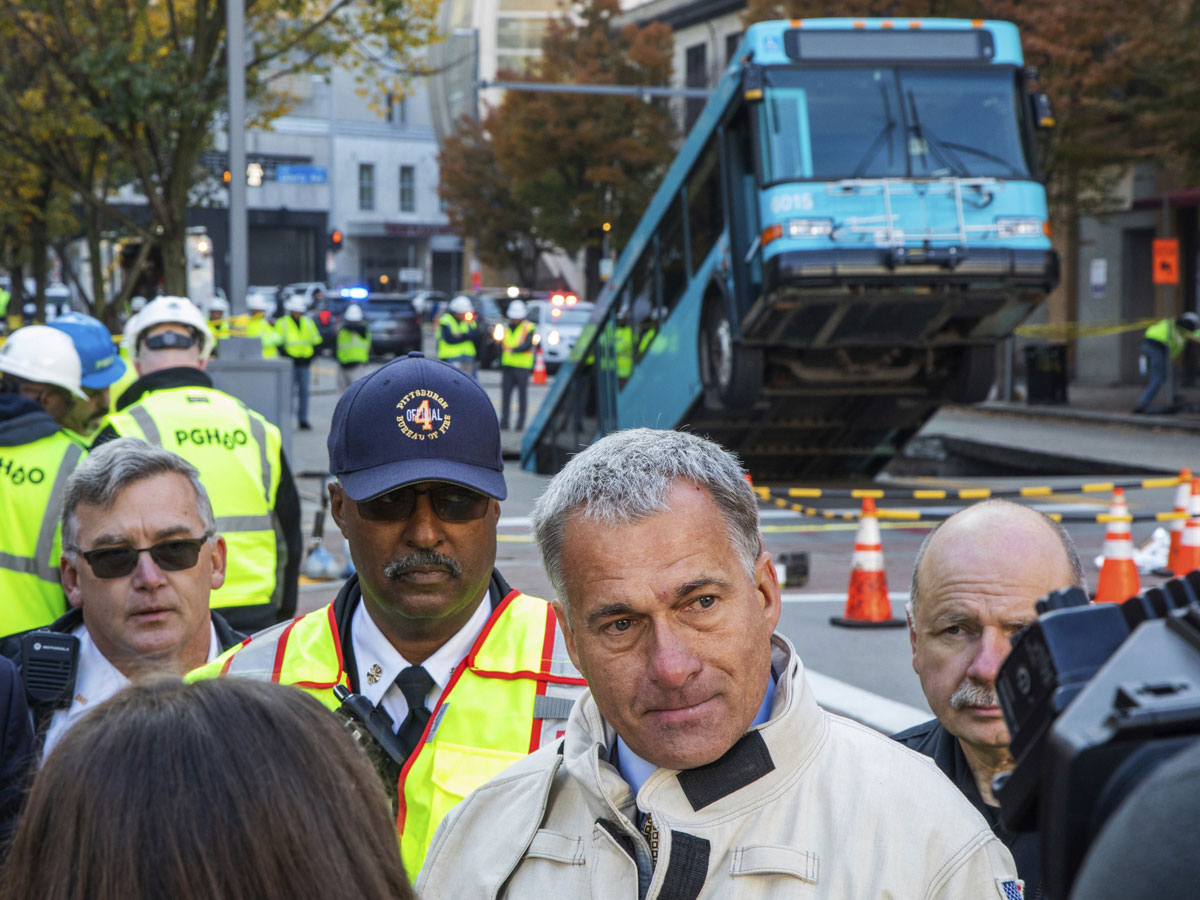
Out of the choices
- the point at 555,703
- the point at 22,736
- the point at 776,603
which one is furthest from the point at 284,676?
the point at 776,603

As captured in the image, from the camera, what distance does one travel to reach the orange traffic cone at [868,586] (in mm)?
9648

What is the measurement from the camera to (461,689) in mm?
2744

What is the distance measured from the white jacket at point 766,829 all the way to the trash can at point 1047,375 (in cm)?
2626

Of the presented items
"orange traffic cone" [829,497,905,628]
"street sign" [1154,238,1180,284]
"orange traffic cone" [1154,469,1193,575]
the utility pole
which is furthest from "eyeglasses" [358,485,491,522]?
"street sign" [1154,238,1180,284]

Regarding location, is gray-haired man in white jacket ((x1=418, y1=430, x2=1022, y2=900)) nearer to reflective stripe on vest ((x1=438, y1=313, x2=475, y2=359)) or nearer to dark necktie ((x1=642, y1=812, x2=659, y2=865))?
dark necktie ((x1=642, y1=812, x2=659, y2=865))

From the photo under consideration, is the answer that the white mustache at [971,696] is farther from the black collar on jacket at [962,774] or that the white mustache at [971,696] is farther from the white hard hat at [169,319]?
the white hard hat at [169,319]

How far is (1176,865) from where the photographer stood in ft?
2.74

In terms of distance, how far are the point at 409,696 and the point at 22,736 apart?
87 cm

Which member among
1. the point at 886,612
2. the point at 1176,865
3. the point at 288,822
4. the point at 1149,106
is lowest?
the point at 886,612

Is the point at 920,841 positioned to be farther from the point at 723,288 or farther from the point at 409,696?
the point at 723,288

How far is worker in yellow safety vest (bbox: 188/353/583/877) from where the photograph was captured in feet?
8.91

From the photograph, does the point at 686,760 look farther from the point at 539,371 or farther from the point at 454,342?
the point at 539,371

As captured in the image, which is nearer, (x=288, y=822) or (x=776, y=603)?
(x=288, y=822)

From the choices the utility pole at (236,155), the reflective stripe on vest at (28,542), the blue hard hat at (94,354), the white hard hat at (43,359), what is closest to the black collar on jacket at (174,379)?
the white hard hat at (43,359)
